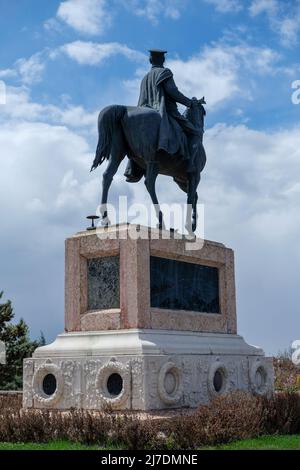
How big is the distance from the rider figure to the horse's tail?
76 cm

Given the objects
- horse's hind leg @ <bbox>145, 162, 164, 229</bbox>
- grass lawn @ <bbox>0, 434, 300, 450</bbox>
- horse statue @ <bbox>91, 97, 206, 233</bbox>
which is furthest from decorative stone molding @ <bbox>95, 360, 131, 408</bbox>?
horse's hind leg @ <bbox>145, 162, 164, 229</bbox>

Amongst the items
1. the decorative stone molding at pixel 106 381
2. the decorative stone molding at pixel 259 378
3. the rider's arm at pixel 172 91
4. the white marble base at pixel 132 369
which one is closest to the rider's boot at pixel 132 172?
the rider's arm at pixel 172 91

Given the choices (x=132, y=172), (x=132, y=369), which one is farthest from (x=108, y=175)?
(x=132, y=369)

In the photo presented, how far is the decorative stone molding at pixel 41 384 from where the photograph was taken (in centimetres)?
1141

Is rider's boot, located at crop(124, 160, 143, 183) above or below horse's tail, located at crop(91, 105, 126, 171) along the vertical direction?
below

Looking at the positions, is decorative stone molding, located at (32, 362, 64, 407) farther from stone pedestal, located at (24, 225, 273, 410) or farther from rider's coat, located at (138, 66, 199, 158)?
rider's coat, located at (138, 66, 199, 158)

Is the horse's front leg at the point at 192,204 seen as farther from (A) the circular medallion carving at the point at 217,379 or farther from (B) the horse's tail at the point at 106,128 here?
(A) the circular medallion carving at the point at 217,379

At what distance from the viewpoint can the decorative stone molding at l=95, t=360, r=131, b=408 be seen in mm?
10570

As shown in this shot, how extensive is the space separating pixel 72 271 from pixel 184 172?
10.0ft

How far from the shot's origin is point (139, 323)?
36.8 ft

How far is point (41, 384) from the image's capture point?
11.8 metres

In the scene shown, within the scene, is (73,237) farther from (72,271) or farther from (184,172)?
(184,172)

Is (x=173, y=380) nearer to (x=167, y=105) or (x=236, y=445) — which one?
(x=236, y=445)
